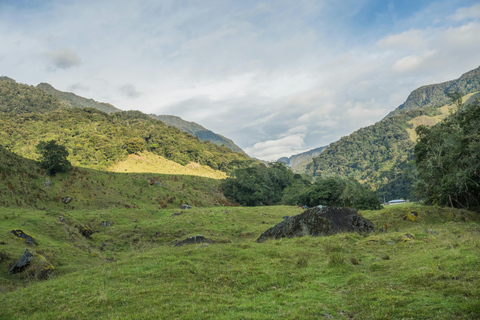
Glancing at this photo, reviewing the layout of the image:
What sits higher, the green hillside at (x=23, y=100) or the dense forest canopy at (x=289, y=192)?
the green hillside at (x=23, y=100)

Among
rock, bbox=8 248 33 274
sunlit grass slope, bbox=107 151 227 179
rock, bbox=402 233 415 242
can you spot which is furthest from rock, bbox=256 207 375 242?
sunlit grass slope, bbox=107 151 227 179

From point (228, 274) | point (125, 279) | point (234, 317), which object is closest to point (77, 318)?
point (125, 279)

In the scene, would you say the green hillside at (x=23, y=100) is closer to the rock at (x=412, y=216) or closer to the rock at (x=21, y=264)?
the rock at (x=21, y=264)

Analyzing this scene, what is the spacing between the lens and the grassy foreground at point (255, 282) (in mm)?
6402

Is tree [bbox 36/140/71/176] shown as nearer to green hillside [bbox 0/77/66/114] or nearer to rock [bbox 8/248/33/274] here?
rock [bbox 8/248/33/274]

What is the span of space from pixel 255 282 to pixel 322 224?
10486 millimetres

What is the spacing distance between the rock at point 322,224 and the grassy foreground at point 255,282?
6.59 feet

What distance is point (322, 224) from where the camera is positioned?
59.5ft

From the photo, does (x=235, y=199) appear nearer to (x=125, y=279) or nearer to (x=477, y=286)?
(x=125, y=279)

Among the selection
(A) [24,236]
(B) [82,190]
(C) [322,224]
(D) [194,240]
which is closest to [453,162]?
(C) [322,224]

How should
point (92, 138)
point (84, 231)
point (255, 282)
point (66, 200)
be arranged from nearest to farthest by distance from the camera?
point (255, 282) < point (84, 231) < point (66, 200) < point (92, 138)

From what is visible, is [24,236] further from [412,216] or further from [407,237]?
[412,216]

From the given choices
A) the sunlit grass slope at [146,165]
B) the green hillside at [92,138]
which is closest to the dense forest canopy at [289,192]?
the sunlit grass slope at [146,165]

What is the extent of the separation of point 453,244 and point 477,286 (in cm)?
533
